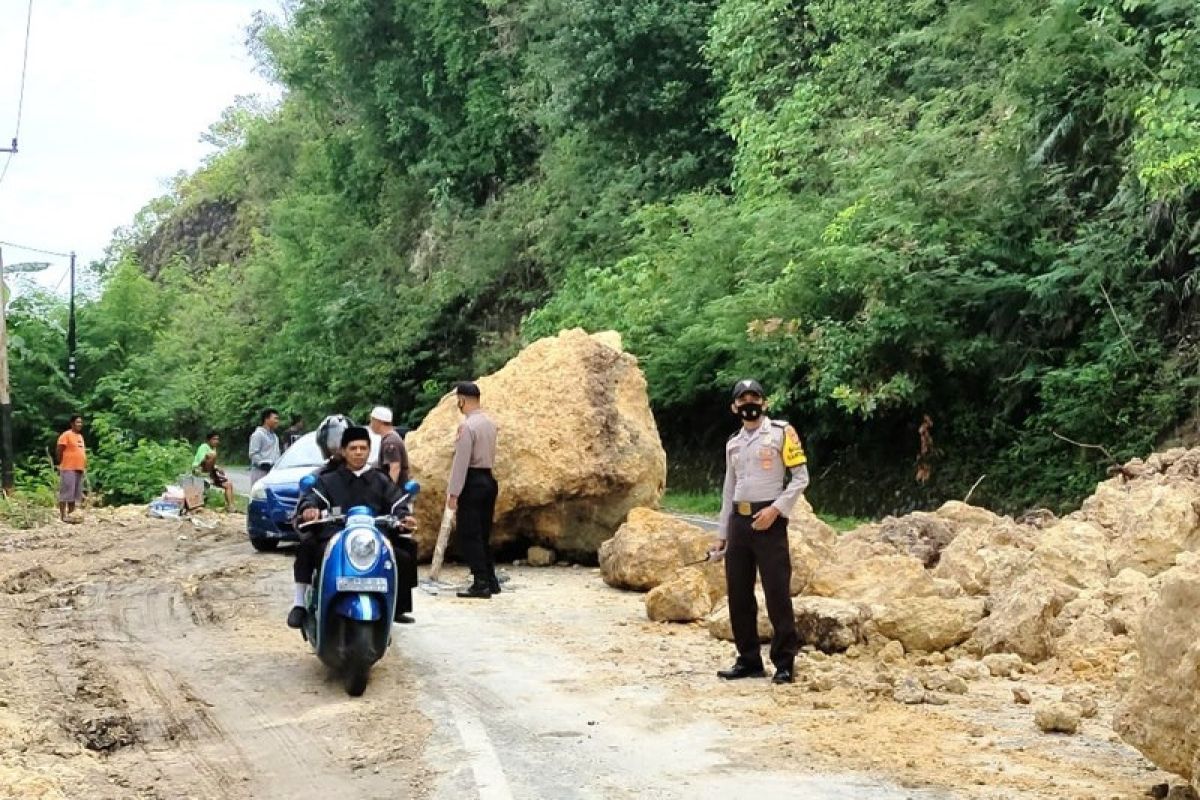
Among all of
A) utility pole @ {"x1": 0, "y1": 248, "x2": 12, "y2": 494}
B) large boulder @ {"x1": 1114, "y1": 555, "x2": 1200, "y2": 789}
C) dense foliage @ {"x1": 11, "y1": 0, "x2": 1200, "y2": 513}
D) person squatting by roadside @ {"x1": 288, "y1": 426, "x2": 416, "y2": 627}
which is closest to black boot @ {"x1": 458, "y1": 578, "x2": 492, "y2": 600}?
person squatting by roadside @ {"x1": 288, "y1": 426, "x2": 416, "y2": 627}

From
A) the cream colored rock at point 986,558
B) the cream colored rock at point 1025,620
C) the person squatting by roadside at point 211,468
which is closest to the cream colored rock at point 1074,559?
the cream colored rock at point 986,558

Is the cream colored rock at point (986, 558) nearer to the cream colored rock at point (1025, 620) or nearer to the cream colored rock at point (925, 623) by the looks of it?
the cream colored rock at point (1025, 620)

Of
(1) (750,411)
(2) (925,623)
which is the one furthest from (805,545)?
(1) (750,411)

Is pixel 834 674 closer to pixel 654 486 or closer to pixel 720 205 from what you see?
pixel 654 486

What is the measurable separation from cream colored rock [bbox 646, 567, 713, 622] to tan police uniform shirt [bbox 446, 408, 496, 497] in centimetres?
230

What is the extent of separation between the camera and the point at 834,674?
27.2 ft

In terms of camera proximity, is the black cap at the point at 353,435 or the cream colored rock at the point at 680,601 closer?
the black cap at the point at 353,435

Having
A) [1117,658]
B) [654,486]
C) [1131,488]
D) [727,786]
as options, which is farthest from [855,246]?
[727,786]

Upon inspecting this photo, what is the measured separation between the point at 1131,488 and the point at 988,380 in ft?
22.7

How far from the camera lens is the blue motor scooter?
8117 millimetres

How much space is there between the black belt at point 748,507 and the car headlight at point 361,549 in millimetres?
2364

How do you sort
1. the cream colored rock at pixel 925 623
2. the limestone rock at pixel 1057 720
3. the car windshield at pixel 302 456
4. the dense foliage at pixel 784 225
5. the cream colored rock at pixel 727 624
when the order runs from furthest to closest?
the car windshield at pixel 302 456 → the dense foliage at pixel 784 225 → the cream colored rock at pixel 727 624 → the cream colored rock at pixel 925 623 → the limestone rock at pixel 1057 720

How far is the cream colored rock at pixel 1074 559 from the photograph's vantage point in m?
10.2

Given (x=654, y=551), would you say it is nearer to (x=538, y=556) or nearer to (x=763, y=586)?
(x=538, y=556)
